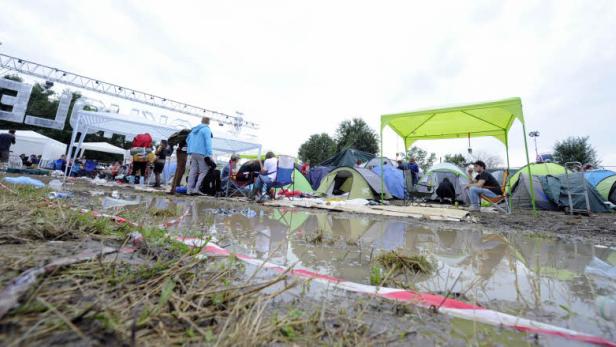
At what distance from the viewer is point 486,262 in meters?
2.15

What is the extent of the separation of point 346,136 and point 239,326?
117 feet

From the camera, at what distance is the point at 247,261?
1676mm

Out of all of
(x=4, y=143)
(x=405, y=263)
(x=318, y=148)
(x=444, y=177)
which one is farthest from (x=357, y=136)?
(x=405, y=263)

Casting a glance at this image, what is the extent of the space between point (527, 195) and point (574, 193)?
3.68 feet

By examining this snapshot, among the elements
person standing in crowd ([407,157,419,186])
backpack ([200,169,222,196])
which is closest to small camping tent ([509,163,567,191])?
person standing in crowd ([407,157,419,186])

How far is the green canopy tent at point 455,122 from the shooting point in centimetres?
654

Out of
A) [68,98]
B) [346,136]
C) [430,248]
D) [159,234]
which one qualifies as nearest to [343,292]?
[159,234]

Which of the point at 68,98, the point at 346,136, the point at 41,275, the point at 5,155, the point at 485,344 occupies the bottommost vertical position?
the point at 485,344

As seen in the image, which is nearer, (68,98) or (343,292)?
(343,292)

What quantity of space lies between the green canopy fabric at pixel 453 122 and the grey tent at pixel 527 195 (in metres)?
1.87

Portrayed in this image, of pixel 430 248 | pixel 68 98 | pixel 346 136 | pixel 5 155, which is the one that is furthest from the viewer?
pixel 346 136

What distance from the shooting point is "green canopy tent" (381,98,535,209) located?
257 inches

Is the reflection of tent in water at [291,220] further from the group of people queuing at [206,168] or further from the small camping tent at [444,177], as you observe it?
the small camping tent at [444,177]

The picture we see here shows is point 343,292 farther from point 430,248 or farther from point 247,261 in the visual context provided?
point 430,248
